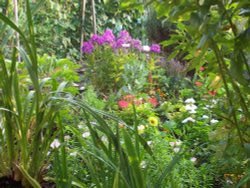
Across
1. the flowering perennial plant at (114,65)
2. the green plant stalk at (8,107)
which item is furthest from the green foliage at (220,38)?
the flowering perennial plant at (114,65)

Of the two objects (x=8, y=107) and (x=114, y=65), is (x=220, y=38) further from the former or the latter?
(x=114, y=65)

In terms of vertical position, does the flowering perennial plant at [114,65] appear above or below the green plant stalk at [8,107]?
above

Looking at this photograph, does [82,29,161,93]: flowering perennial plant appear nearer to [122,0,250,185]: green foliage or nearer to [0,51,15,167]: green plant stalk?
[0,51,15,167]: green plant stalk

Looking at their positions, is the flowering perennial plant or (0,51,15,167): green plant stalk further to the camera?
the flowering perennial plant

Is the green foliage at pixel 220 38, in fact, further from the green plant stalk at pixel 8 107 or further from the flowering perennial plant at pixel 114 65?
the flowering perennial plant at pixel 114 65

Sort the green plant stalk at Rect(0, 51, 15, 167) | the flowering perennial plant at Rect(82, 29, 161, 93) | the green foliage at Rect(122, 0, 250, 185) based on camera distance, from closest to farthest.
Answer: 1. the green foliage at Rect(122, 0, 250, 185)
2. the green plant stalk at Rect(0, 51, 15, 167)
3. the flowering perennial plant at Rect(82, 29, 161, 93)

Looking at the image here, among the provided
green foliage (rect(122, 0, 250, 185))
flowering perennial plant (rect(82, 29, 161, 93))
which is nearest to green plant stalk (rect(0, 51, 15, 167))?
green foliage (rect(122, 0, 250, 185))

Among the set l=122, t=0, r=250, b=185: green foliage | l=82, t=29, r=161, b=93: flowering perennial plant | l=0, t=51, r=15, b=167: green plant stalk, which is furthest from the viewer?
l=82, t=29, r=161, b=93: flowering perennial plant

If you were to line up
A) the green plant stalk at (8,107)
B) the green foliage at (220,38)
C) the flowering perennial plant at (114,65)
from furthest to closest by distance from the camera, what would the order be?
the flowering perennial plant at (114,65) < the green plant stalk at (8,107) < the green foliage at (220,38)

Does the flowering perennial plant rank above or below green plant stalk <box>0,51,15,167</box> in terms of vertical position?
above

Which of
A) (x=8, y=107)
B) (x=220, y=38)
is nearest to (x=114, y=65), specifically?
(x=8, y=107)

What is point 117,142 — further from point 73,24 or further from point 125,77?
point 73,24

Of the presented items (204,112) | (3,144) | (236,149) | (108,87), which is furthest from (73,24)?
(236,149)

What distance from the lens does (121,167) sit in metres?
1.23
